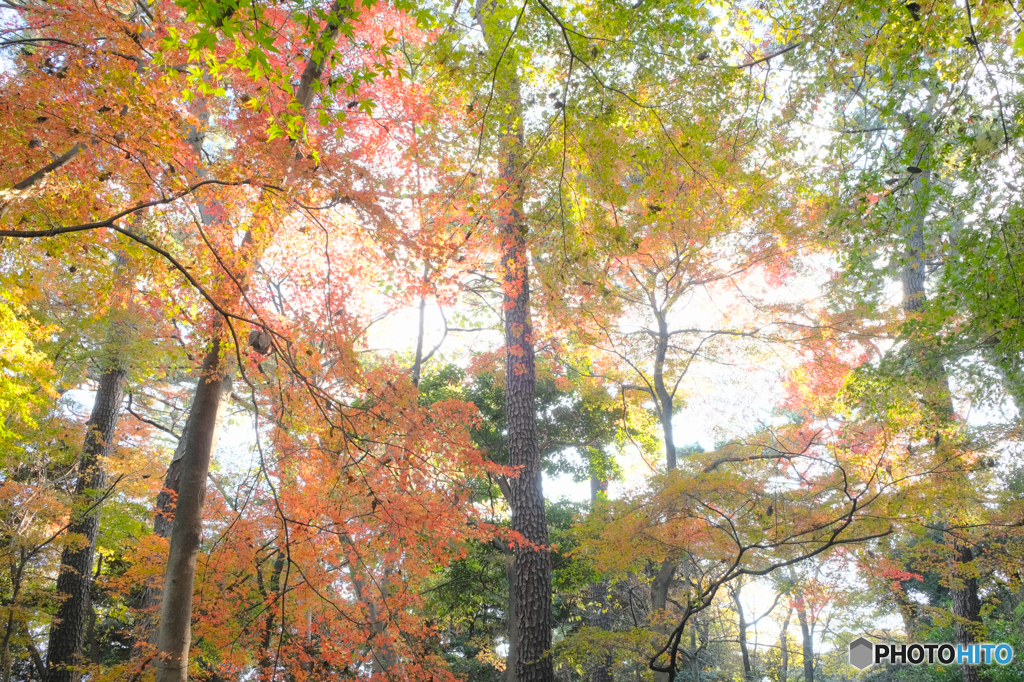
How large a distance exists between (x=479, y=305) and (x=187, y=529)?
7211mm

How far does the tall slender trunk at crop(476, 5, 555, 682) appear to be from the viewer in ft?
15.7

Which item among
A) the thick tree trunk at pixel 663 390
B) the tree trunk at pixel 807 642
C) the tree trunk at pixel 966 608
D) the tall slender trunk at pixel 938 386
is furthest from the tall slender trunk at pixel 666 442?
the tree trunk at pixel 807 642

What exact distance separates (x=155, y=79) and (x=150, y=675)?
20.1ft

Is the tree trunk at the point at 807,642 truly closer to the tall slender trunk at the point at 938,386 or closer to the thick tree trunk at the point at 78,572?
the tall slender trunk at the point at 938,386

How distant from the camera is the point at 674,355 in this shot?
9031 millimetres

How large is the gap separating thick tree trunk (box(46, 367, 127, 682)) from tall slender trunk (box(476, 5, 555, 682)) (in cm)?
577

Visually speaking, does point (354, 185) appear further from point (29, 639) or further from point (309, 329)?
point (29, 639)

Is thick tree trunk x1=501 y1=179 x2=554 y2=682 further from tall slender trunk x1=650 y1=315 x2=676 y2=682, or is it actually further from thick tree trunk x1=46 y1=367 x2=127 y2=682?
thick tree trunk x1=46 y1=367 x2=127 y2=682

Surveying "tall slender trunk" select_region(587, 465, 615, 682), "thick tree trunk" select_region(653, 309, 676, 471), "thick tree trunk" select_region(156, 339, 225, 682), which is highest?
"thick tree trunk" select_region(653, 309, 676, 471)

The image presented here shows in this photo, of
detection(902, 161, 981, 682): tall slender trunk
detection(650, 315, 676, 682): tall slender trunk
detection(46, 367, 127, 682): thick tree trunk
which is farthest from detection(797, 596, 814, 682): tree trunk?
detection(46, 367, 127, 682): thick tree trunk

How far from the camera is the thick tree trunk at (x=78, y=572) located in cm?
786

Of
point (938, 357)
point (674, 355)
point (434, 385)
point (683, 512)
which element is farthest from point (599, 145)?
point (434, 385)

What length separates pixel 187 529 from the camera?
4016 mm

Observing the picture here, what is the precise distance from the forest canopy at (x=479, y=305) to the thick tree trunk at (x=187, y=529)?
3 centimetres
